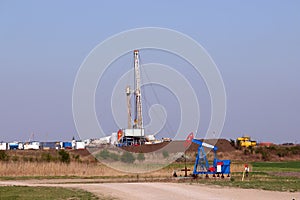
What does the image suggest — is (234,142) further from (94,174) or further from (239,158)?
(94,174)

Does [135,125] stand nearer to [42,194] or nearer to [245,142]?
[245,142]

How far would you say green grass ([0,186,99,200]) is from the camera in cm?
3009

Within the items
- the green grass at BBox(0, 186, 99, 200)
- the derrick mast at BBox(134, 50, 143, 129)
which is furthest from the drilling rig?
the green grass at BBox(0, 186, 99, 200)

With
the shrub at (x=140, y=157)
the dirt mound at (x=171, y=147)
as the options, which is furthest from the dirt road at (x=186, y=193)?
the dirt mound at (x=171, y=147)

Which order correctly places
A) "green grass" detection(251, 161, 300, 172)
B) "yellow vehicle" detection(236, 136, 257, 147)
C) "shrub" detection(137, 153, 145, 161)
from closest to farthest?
"green grass" detection(251, 161, 300, 172) → "shrub" detection(137, 153, 145, 161) → "yellow vehicle" detection(236, 136, 257, 147)

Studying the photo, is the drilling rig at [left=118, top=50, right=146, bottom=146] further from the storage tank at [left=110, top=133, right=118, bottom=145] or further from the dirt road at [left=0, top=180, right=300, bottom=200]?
the dirt road at [left=0, top=180, right=300, bottom=200]

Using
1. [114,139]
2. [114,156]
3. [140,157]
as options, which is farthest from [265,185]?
[114,139]

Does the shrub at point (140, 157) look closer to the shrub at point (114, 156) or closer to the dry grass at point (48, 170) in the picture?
the shrub at point (114, 156)

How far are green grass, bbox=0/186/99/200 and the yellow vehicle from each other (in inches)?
3705

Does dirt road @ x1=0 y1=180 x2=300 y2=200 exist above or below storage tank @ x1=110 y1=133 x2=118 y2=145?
below

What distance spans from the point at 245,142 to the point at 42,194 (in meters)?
103

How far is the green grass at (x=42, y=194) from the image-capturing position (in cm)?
3009

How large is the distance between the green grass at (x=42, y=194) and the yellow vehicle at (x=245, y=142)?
3705 inches

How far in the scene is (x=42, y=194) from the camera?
31.9 m
